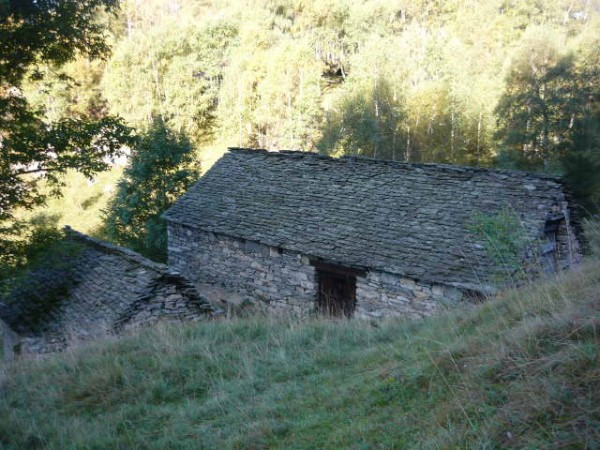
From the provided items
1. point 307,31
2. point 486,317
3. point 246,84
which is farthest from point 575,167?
point 307,31

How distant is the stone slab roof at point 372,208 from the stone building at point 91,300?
3.02 metres

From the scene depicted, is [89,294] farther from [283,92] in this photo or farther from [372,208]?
[283,92]

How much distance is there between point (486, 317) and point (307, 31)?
152 ft

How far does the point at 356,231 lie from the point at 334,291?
1.74 metres

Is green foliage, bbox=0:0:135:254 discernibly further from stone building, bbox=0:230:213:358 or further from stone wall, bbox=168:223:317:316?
stone wall, bbox=168:223:317:316

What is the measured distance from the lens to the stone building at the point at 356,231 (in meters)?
10.0

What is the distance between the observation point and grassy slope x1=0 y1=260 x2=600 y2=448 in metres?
3.07

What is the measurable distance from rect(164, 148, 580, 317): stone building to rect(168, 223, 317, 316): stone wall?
3cm

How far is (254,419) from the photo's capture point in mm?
4465

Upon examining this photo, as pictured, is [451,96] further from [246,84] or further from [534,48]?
[246,84]

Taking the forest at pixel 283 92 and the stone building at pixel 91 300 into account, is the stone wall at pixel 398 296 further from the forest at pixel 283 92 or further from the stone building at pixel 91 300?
the forest at pixel 283 92

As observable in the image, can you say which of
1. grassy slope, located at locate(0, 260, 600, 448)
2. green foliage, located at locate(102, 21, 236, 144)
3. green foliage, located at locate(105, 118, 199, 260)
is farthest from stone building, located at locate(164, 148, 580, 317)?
green foliage, located at locate(102, 21, 236, 144)

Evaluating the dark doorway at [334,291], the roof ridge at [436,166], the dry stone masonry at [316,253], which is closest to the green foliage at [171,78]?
the roof ridge at [436,166]

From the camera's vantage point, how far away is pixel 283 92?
32438mm
